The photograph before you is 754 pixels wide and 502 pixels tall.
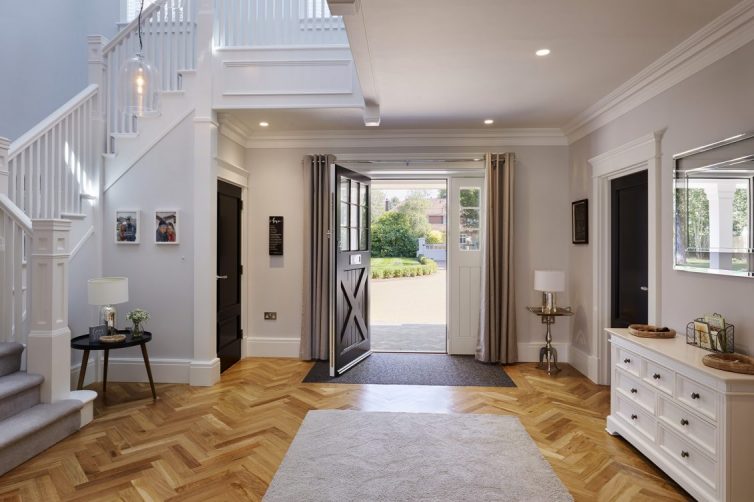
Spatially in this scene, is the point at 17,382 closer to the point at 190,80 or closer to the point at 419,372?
the point at 190,80

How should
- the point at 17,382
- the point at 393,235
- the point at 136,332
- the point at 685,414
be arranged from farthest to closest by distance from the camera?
the point at 393,235 → the point at 136,332 → the point at 17,382 → the point at 685,414

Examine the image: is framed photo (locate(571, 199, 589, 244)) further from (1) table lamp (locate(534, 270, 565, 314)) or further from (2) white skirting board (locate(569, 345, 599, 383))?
(2) white skirting board (locate(569, 345, 599, 383))

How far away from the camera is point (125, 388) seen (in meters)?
4.03

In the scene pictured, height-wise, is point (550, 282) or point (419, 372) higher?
point (550, 282)

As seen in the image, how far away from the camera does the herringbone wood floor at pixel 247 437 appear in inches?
94.8

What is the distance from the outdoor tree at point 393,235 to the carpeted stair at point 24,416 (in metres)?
11.4

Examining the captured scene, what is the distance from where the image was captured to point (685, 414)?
93.0 inches

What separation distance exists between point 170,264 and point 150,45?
7.02ft

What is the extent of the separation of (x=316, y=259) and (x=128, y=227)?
1.89 metres

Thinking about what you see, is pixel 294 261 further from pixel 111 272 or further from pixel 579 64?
pixel 579 64

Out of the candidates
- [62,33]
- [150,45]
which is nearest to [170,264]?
[150,45]

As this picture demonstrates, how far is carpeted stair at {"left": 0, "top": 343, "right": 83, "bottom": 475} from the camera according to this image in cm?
259

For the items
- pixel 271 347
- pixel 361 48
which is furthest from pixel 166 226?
pixel 361 48

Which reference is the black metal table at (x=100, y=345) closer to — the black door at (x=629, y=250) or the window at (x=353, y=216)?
the window at (x=353, y=216)
